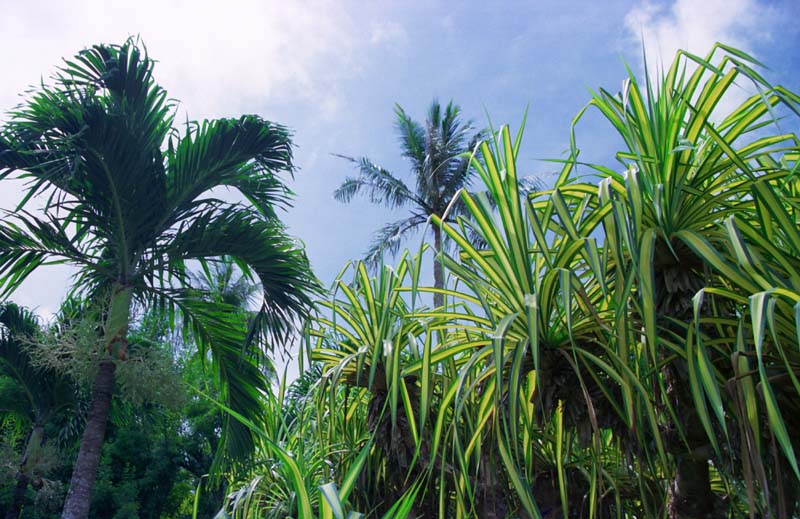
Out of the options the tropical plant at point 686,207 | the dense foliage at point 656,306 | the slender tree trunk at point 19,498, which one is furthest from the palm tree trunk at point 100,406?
the slender tree trunk at point 19,498

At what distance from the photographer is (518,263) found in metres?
2.46

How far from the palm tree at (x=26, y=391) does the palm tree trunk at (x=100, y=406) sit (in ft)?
16.4

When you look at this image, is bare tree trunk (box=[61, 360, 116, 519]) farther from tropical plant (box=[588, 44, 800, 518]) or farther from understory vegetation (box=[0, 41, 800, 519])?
tropical plant (box=[588, 44, 800, 518])

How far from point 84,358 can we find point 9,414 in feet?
22.9

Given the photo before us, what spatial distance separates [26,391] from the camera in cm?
877

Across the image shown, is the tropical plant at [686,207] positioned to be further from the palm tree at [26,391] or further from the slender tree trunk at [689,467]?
the palm tree at [26,391]

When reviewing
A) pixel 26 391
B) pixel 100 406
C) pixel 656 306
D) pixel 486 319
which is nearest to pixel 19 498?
pixel 26 391

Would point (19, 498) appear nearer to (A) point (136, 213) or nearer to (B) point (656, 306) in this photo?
(A) point (136, 213)

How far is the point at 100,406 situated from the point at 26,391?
5961 millimetres

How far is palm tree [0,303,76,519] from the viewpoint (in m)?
8.23

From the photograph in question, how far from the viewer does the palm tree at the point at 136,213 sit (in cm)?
393

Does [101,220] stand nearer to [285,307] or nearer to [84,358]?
[84,358]

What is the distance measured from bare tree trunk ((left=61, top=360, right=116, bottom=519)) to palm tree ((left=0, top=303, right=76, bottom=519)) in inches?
196

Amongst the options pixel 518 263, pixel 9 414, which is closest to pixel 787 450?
pixel 518 263
